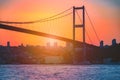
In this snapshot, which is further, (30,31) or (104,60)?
A: (104,60)

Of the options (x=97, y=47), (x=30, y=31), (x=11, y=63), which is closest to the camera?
(x=30, y=31)

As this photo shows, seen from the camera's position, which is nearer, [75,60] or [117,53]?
[75,60]

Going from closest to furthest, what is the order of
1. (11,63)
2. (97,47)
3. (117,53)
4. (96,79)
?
(96,79) < (97,47) < (117,53) < (11,63)

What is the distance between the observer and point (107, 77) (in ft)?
206

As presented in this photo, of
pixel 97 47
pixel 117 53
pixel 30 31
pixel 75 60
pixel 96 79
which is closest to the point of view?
pixel 96 79

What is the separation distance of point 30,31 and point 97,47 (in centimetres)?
1503

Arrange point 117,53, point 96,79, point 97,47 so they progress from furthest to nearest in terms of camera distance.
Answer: point 117,53 < point 97,47 < point 96,79

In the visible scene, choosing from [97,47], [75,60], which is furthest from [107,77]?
[75,60]

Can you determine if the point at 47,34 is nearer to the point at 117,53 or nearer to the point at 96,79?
the point at 96,79

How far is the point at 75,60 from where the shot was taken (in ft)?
298

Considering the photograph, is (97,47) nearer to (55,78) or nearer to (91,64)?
(91,64)

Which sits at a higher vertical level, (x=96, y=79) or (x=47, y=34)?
(x=47, y=34)

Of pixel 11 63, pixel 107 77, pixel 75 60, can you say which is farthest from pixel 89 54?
pixel 107 77

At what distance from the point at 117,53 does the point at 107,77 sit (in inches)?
1359
